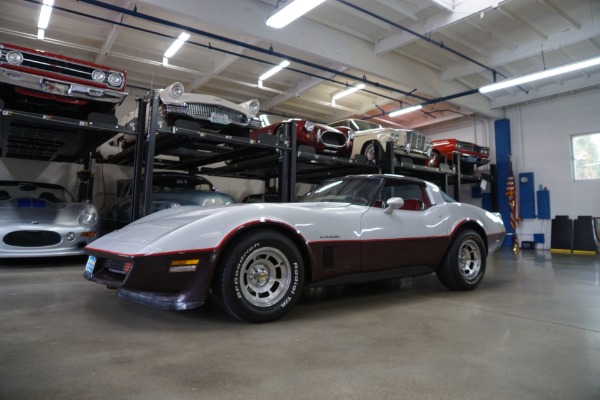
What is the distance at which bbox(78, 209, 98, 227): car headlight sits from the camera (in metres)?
5.24

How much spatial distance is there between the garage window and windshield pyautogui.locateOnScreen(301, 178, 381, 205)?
9.91 m

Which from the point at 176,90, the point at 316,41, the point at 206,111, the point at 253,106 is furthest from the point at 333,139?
the point at 176,90

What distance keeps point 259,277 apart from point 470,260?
2.60 meters

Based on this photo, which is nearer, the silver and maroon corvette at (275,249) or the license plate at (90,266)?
the silver and maroon corvette at (275,249)

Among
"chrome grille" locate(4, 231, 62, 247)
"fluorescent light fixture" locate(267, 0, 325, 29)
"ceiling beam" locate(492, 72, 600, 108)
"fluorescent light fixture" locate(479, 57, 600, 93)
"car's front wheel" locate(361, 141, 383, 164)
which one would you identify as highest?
"ceiling beam" locate(492, 72, 600, 108)

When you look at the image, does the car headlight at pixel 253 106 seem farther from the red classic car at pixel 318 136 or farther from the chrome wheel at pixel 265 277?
the chrome wheel at pixel 265 277

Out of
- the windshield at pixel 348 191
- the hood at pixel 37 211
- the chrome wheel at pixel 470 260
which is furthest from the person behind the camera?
the hood at pixel 37 211

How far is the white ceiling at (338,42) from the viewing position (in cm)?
688

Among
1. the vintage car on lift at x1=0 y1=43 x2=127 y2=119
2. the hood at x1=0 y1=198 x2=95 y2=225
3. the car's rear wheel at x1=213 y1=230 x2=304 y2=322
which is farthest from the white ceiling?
the car's rear wheel at x1=213 y1=230 x2=304 y2=322

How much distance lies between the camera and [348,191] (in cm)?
345

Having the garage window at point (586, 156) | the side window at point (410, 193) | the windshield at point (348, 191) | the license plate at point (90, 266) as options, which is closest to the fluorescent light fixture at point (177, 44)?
the windshield at point (348, 191)

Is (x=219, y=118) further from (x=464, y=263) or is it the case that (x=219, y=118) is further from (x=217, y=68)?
(x=217, y=68)

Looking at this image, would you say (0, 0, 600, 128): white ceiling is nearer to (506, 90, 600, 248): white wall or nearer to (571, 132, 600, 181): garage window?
(506, 90, 600, 248): white wall

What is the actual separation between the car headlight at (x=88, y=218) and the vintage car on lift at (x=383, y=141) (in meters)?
4.75
